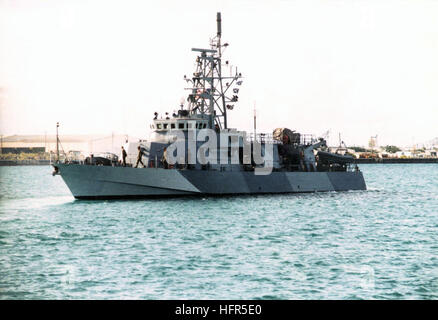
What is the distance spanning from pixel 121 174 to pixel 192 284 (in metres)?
21.6

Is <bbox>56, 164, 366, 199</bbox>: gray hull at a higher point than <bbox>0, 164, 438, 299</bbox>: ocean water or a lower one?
higher

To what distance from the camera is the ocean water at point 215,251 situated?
14984 mm

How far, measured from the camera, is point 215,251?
2003cm

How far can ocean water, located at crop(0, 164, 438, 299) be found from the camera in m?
15.0

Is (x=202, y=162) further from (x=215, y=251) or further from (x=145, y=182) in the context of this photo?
(x=215, y=251)

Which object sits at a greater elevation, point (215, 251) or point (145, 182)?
point (145, 182)

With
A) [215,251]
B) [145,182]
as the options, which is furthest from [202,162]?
[215,251]

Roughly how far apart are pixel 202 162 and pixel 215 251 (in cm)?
1873

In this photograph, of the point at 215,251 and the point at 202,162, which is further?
the point at 202,162

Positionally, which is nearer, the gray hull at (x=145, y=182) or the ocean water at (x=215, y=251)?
the ocean water at (x=215, y=251)

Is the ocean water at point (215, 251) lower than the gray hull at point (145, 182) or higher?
lower

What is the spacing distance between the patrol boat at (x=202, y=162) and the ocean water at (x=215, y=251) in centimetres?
218

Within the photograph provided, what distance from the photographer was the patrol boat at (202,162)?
36.4 meters

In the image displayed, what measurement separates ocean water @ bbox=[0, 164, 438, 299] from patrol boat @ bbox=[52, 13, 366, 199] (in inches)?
85.8
